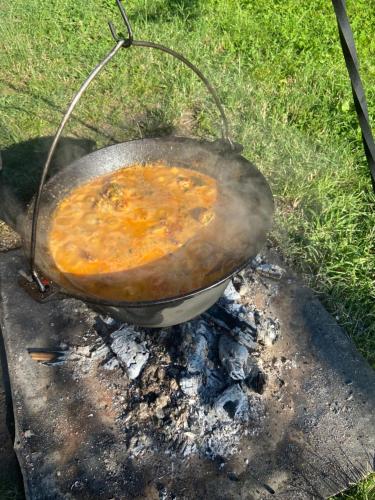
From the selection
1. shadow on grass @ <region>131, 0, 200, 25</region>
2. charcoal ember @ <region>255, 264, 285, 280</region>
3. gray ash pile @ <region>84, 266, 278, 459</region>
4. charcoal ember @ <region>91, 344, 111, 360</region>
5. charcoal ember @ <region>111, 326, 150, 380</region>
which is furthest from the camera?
shadow on grass @ <region>131, 0, 200, 25</region>

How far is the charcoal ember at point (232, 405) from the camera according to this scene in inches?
113

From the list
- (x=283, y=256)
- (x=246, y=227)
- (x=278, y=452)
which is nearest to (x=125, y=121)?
(x=283, y=256)

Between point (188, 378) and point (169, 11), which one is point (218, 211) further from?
point (169, 11)

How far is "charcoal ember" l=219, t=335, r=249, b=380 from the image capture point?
9.77 feet

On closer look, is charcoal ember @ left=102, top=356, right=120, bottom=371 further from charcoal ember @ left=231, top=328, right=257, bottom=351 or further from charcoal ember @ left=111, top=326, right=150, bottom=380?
charcoal ember @ left=231, top=328, right=257, bottom=351

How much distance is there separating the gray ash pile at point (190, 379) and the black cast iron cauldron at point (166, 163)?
34 centimetres

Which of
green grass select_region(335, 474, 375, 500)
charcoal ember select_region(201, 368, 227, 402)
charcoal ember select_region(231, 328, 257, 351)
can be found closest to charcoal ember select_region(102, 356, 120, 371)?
charcoal ember select_region(201, 368, 227, 402)

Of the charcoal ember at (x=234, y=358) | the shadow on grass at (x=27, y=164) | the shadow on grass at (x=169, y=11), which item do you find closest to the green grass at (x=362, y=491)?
the charcoal ember at (x=234, y=358)

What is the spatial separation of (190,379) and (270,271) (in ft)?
4.00

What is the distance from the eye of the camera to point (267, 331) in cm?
329

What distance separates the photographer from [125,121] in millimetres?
5285

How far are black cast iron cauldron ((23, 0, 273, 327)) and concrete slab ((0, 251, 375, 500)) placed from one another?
0.70 meters

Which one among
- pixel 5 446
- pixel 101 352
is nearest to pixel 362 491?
pixel 101 352

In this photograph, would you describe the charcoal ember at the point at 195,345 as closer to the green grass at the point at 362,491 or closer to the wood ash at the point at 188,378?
the wood ash at the point at 188,378
